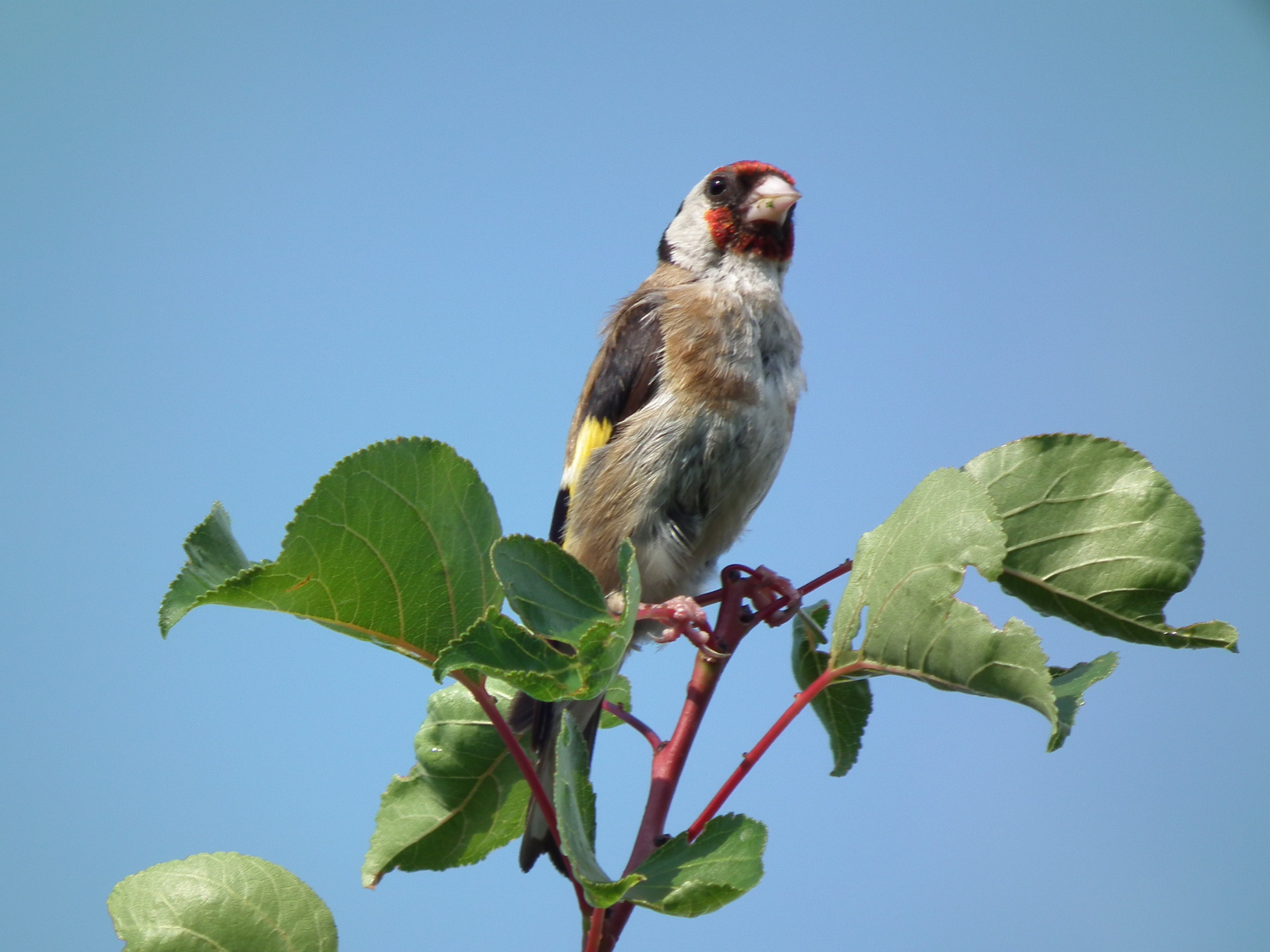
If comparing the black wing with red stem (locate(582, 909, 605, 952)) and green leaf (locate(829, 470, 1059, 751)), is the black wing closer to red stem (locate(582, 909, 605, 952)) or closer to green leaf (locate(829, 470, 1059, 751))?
green leaf (locate(829, 470, 1059, 751))

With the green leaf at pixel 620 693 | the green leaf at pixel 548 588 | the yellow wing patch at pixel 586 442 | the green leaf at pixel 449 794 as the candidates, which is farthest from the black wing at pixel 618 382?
the green leaf at pixel 548 588

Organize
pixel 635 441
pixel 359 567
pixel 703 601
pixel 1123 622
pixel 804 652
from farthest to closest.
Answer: pixel 635 441 → pixel 703 601 → pixel 804 652 → pixel 1123 622 → pixel 359 567

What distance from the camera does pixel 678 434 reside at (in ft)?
9.16

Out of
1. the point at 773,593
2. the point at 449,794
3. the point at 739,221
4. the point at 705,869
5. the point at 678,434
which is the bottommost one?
the point at 705,869

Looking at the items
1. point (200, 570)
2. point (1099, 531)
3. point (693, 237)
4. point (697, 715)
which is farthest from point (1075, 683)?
point (693, 237)

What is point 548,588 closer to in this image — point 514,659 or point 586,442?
point 514,659

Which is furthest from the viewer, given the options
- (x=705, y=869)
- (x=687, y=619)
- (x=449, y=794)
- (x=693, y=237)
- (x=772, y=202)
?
(x=693, y=237)

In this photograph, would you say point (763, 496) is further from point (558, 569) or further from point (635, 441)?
point (558, 569)

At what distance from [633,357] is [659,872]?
6.27ft

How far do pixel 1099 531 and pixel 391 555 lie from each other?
3.85 ft

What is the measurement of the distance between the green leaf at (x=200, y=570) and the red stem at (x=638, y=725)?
70cm

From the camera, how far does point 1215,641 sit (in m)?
1.62

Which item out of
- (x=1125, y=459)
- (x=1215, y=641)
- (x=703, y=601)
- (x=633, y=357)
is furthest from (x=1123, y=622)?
(x=633, y=357)

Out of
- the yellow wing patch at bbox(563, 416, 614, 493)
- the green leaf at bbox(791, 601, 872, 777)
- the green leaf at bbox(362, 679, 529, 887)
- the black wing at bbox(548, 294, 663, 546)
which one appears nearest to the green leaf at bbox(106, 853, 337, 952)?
the green leaf at bbox(362, 679, 529, 887)
